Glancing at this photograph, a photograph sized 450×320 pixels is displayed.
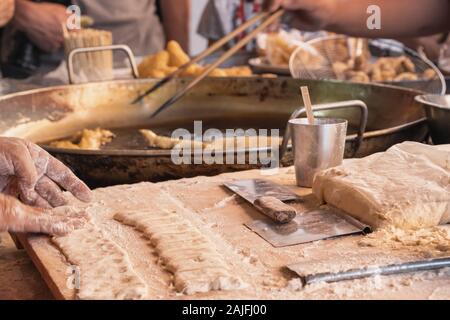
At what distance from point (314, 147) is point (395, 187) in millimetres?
362

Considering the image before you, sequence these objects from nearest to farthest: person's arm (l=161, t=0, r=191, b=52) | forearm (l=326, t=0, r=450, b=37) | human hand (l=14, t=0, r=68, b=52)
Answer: forearm (l=326, t=0, r=450, b=37)
human hand (l=14, t=0, r=68, b=52)
person's arm (l=161, t=0, r=191, b=52)

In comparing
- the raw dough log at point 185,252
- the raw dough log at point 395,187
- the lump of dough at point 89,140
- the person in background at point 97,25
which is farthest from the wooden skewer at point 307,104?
the person in background at point 97,25

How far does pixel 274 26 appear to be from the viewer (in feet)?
19.8

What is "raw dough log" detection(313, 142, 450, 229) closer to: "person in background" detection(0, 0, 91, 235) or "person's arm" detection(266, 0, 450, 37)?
"person in background" detection(0, 0, 91, 235)

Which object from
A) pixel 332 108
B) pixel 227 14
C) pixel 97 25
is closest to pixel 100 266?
pixel 332 108

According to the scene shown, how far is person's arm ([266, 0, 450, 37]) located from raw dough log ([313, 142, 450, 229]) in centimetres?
124

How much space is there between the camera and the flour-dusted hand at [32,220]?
56.7 inches

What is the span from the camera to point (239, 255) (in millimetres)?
1445

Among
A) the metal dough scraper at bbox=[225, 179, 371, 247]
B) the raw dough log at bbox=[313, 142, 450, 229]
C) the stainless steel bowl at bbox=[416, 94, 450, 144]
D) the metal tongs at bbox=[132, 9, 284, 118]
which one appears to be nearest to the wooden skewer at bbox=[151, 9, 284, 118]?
the metal tongs at bbox=[132, 9, 284, 118]

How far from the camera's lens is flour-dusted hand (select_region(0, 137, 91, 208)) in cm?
159

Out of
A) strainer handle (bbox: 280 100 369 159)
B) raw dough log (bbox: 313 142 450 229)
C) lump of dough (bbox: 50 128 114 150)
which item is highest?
strainer handle (bbox: 280 100 369 159)

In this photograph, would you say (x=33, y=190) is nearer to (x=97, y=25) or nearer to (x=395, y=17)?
(x=395, y=17)

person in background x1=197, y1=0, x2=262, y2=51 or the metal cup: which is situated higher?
person in background x1=197, y1=0, x2=262, y2=51
